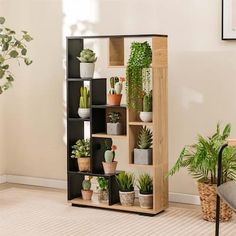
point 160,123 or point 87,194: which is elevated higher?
point 160,123

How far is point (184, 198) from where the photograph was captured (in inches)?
177

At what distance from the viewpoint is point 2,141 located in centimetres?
538

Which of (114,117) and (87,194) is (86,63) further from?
(87,194)

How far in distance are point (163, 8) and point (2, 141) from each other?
1.92m

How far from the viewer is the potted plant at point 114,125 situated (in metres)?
4.21

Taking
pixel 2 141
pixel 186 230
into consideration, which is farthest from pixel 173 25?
pixel 2 141

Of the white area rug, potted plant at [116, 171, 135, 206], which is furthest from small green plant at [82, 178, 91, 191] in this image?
potted plant at [116, 171, 135, 206]

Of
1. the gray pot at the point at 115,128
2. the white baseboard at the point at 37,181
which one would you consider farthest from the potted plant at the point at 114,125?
the white baseboard at the point at 37,181

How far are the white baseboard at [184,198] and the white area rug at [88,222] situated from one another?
197mm

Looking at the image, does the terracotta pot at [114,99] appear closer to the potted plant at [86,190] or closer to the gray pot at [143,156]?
the gray pot at [143,156]

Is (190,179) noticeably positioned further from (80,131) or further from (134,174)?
(80,131)

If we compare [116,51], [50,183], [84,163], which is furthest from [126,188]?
[50,183]

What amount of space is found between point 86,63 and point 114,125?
0.48 meters

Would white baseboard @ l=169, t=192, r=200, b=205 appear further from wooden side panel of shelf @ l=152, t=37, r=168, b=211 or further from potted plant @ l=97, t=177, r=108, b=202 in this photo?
potted plant @ l=97, t=177, r=108, b=202
